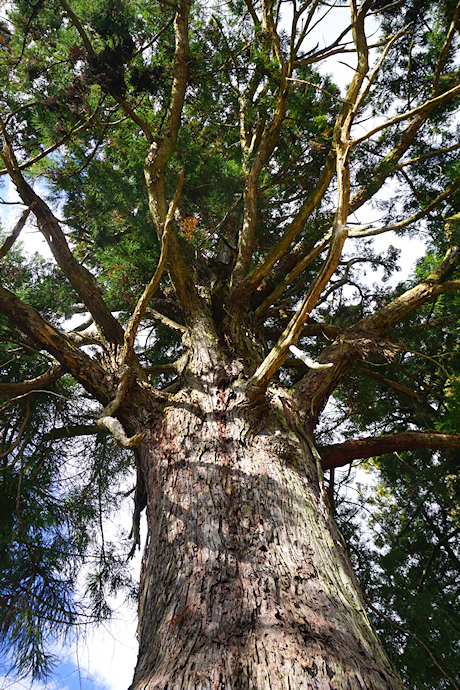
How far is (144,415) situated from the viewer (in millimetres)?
2686

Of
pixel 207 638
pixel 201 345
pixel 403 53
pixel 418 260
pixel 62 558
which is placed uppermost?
pixel 403 53

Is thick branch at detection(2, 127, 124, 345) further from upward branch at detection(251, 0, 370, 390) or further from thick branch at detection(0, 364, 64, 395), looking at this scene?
upward branch at detection(251, 0, 370, 390)

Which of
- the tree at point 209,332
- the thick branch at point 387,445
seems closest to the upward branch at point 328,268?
the tree at point 209,332

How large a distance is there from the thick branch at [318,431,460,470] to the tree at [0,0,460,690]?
16 millimetres

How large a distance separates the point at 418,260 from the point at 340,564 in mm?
5076

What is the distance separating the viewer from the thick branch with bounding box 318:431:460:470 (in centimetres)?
302

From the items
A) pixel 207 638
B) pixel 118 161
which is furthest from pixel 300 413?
pixel 118 161

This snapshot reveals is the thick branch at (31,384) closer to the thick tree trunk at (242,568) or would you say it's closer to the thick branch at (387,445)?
the thick tree trunk at (242,568)

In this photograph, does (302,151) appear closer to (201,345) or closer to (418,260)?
(418,260)

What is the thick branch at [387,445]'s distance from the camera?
3021 mm

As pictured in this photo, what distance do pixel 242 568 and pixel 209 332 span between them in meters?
1.96

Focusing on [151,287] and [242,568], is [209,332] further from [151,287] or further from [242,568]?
[242,568]

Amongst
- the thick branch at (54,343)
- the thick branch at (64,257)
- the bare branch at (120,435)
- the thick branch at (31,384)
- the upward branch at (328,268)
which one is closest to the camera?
the bare branch at (120,435)

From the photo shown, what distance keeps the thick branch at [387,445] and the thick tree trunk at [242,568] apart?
65cm
